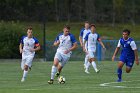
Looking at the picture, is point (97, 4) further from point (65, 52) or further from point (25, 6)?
point (65, 52)

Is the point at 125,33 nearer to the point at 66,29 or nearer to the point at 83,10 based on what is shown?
the point at 66,29

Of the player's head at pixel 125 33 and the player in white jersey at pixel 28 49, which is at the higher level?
the player's head at pixel 125 33

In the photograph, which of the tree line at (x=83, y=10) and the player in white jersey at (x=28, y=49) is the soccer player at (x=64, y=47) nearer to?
the player in white jersey at (x=28, y=49)

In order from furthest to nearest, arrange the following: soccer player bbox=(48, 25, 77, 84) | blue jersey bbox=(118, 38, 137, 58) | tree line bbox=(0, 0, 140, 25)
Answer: tree line bbox=(0, 0, 140, 25)
soccer player bbox=(48, 25, 77, 84)
blue jersey bbox=(118, 38, 137, 58)

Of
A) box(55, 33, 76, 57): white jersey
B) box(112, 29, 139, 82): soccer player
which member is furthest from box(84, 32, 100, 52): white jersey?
box(112, 29, 139, 82): soccer player

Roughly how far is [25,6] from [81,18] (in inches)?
595

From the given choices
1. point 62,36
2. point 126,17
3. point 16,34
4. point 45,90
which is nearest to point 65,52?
point 62,36

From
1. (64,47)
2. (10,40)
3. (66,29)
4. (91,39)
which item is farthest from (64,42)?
(10,40)

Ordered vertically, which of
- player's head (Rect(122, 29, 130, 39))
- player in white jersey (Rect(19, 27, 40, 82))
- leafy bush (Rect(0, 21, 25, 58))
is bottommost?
leafy bush (Rect(0, 21, 25, 58))

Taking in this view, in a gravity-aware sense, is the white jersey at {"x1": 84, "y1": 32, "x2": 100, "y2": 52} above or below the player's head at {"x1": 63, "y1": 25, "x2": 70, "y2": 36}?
below

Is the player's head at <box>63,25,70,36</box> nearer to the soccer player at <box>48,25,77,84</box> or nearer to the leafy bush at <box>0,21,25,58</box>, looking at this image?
the soccer player at <box>48,25,77,84</box>

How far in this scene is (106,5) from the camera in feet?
316

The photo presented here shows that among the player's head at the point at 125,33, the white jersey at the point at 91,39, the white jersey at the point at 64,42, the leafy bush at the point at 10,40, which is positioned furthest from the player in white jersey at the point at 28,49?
the leafy bush at the point at 10,40

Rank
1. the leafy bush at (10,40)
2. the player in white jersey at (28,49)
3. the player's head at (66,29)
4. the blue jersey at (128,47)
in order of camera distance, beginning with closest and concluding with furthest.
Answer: the blue jersey at (128,47)
the player's head at (66,29)
the player in white jersey at (28,49)
the leafy bush at (10,40)
